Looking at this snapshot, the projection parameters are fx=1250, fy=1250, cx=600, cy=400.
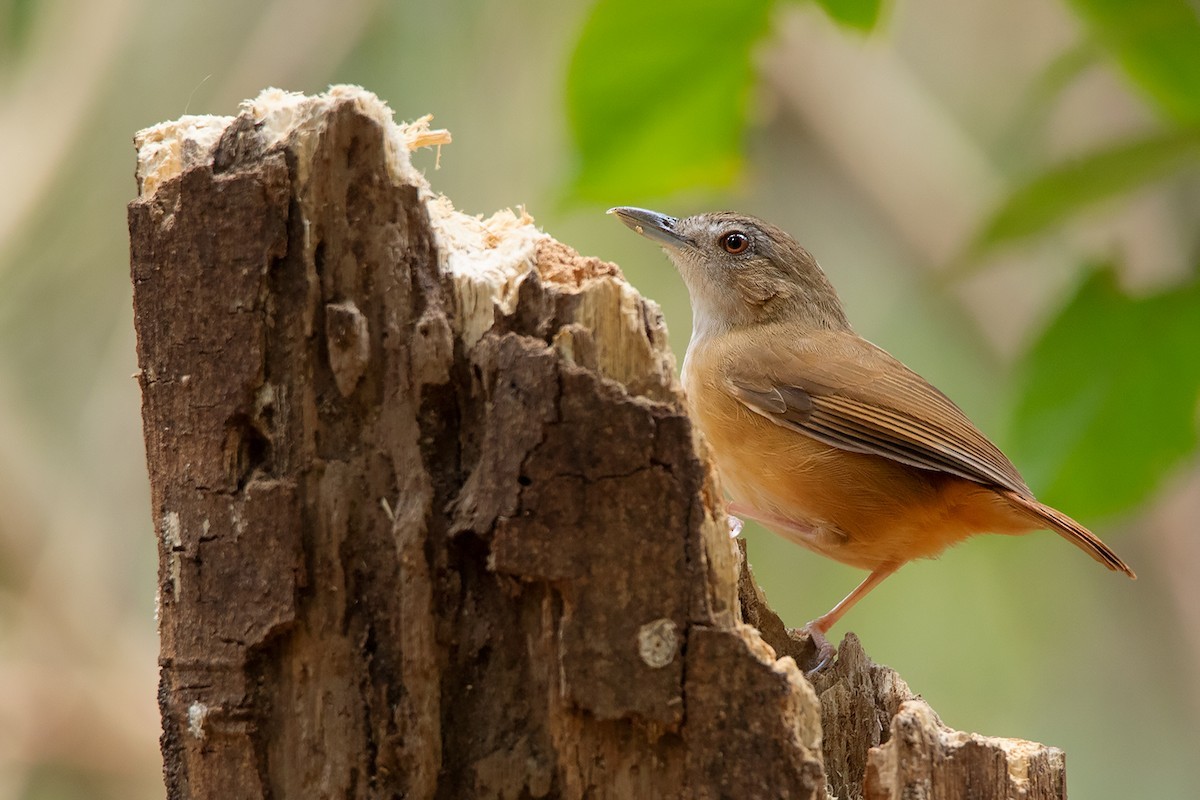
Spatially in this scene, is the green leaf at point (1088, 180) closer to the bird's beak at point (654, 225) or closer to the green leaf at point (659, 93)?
the green leaf at point (659, 93)

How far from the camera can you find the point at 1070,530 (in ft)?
12.2

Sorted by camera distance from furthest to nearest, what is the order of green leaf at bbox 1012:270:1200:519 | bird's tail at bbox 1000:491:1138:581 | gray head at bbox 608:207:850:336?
gray head at bbox 608:207:850:336 → bird's tail at bbox 1000:491:1138:581 → green leaf at bbox 1012:270:1200:519

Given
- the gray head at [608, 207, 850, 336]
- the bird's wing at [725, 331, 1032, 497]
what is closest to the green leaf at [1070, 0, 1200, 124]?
the bird's wing at [725, 331, 1032, 497]

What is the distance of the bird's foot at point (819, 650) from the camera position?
10.00ft

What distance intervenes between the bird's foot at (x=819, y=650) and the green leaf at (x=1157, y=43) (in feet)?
5.78

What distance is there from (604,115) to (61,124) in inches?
127

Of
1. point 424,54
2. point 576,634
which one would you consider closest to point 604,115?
point 576,634

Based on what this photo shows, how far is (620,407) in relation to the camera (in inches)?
86.0

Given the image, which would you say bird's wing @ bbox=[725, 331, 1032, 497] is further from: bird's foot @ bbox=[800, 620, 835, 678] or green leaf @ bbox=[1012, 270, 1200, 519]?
bird's foot @ bbox=[800, 620, 835, 678]

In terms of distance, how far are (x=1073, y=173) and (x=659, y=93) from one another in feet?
3.87

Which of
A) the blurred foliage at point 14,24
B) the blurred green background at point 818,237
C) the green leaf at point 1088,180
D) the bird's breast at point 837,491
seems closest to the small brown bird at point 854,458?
the bird's breast at point 837,491

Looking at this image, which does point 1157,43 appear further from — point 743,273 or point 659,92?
point 743,273

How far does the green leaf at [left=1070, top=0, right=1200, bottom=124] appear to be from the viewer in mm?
3303

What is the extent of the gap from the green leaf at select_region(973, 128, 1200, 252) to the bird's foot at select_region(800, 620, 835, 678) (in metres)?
1.21
